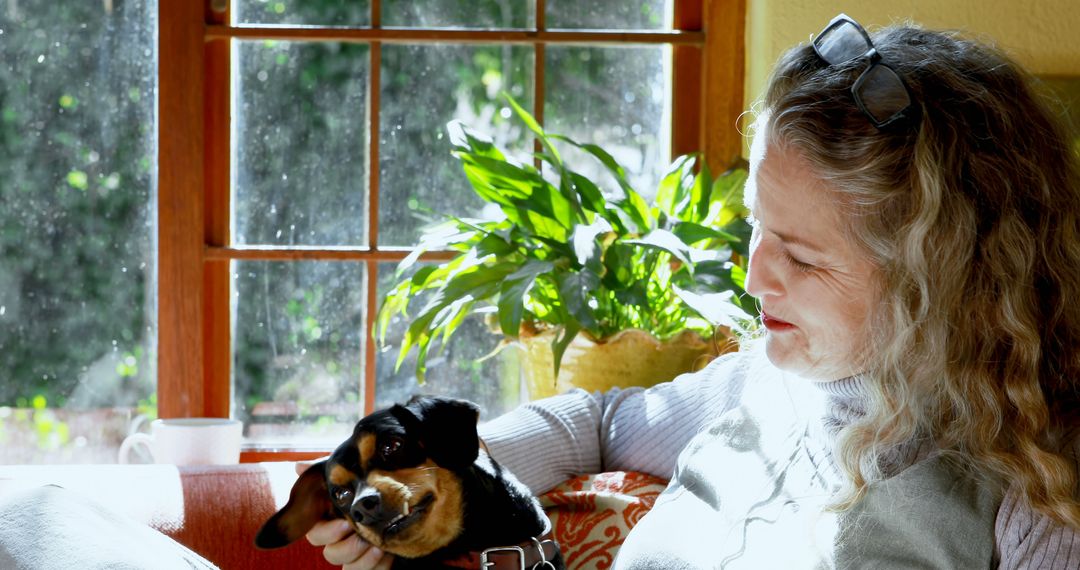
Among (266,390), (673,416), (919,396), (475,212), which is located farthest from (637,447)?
(266,390)

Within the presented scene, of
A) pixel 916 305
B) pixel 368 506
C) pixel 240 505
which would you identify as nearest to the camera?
pixel 916 305

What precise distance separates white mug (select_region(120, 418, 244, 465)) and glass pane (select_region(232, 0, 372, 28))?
872 millimetres

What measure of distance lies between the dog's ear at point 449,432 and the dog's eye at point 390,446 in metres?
0.03

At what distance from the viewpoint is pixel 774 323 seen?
3.62ft

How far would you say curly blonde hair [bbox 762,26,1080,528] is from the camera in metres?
0.94

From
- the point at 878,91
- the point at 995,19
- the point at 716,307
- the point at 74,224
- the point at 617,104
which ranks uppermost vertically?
the point at 995,19

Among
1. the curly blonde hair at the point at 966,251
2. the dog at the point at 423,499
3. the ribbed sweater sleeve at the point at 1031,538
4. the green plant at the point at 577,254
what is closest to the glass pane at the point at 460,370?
the green plant at the point at 577,254

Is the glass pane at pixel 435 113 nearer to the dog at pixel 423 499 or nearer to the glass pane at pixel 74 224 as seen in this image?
the glass pane at pixel 74 224

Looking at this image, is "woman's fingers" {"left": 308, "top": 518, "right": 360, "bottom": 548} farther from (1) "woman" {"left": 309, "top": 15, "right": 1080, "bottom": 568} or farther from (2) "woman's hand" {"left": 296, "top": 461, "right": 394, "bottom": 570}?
(1) "woman" {"left": 309, "top": 15, "right": 1080, "bottom": 568}

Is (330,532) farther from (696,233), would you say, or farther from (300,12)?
(300,12)

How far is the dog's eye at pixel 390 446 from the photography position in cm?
126

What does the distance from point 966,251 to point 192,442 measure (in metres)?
1.29

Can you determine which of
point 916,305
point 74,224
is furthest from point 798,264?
point 74,224

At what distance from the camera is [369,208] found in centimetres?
225
